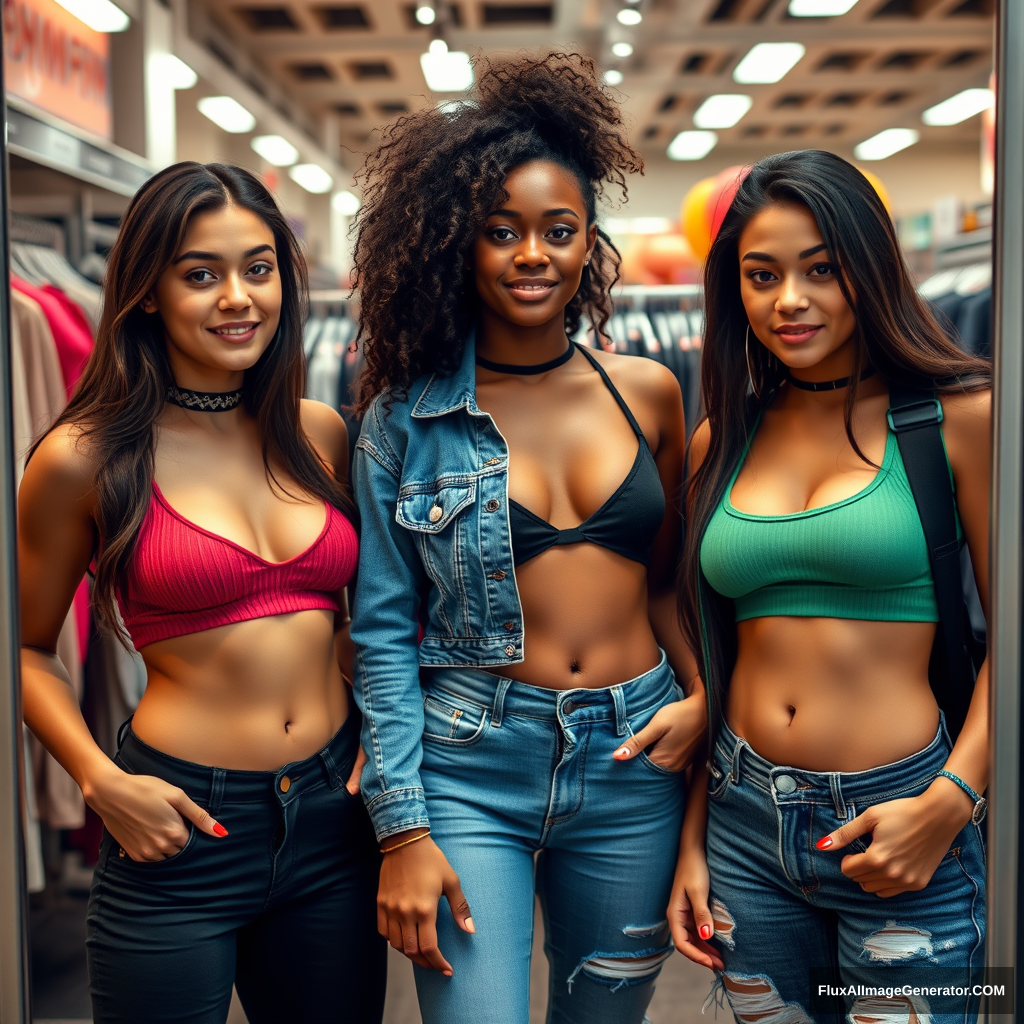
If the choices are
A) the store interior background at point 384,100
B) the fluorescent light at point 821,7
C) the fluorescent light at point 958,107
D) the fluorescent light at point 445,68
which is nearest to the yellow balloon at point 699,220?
the store interior background at point 384,100

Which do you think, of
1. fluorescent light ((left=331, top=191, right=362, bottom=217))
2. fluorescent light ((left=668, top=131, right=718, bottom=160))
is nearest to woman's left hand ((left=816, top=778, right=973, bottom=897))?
fluorescent light ((left=668, top=131, right=718, bottom=160))

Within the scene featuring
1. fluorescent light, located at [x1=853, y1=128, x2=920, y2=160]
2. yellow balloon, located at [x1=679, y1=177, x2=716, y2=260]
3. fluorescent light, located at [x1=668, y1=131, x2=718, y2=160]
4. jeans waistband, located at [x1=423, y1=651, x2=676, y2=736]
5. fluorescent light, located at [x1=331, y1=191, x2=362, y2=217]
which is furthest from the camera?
fluorescent light, located at [x1=331, y1=191, x2=362, y2=217]

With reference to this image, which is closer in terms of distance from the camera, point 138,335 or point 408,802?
point 408,802

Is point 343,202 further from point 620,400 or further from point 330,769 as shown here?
point 330,769

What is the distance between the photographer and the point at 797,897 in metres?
1.52

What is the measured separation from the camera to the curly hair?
1661 millimetres

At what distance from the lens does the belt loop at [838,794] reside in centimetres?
144

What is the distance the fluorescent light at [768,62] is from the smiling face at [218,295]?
7594mm

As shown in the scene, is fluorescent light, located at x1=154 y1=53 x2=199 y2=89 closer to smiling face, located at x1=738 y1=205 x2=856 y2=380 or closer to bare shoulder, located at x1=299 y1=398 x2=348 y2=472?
bare shoulder, located at x1=299 y1=398 x2=348 y2=472

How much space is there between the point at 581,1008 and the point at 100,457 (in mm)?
1199

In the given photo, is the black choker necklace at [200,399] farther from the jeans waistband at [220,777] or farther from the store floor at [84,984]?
the store floor at [84,984]

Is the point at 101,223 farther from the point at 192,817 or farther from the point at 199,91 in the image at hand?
the point at 199,91

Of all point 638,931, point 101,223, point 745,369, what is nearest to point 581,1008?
point 638,931

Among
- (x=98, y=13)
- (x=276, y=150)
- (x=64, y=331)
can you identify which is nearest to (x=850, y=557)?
(x=64, y=331)
